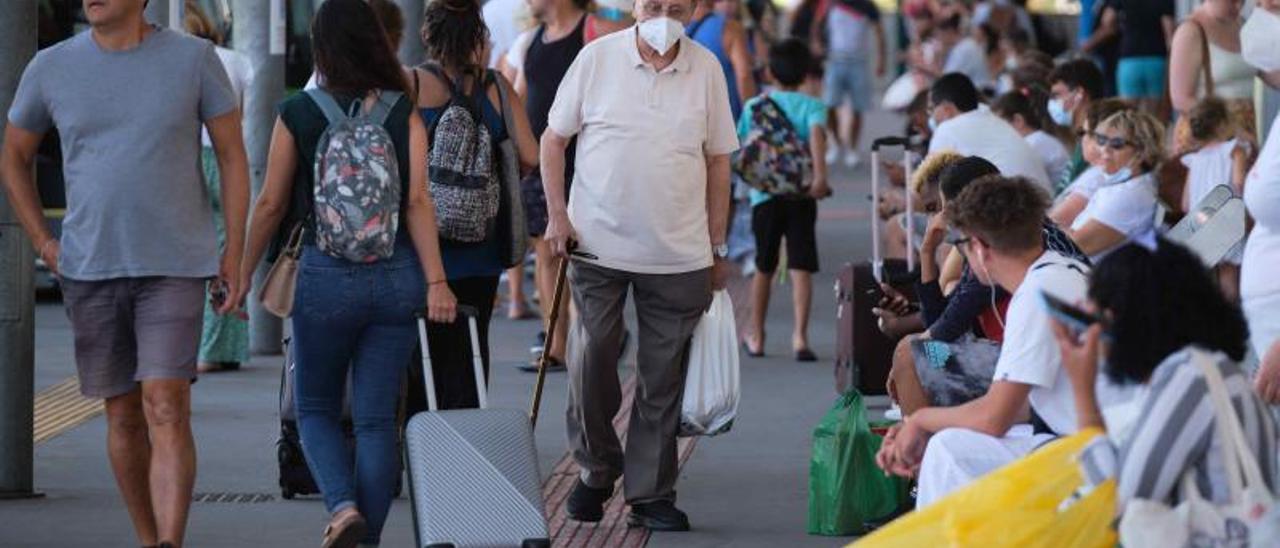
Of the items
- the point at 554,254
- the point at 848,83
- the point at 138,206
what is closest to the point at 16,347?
the point at 138,206

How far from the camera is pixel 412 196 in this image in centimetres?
729

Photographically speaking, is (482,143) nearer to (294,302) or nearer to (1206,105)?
(294,302)

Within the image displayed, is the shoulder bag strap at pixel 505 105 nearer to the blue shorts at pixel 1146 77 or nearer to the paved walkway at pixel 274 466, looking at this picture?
the paved walkway at pixel 274 466

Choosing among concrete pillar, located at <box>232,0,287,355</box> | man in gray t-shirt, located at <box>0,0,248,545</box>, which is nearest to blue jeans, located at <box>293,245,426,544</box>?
man in gray t-shirt, located at <box>0,0,248,545</box>

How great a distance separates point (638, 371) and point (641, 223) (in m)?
0.52

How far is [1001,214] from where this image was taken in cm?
643

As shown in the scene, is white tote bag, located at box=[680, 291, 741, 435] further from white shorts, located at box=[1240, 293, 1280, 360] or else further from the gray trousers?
white shorts, located at box=[1240, 293, 1280, 360]

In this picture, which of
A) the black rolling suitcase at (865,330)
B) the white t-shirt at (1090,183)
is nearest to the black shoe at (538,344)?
the black rolling suitcase at (865,330)

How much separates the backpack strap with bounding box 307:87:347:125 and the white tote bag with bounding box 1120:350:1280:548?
2.84 meters

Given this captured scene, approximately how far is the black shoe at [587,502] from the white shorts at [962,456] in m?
2.26

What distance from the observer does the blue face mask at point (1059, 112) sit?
13.5m

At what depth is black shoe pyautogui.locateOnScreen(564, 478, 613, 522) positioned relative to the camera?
841cm

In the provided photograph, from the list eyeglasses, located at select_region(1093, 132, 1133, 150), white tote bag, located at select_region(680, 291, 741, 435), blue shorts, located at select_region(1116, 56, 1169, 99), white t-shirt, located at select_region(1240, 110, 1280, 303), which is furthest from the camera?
blue shorts, located at select_region(1116, 56, 1169, 99)

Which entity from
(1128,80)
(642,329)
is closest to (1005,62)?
(1128,80)
